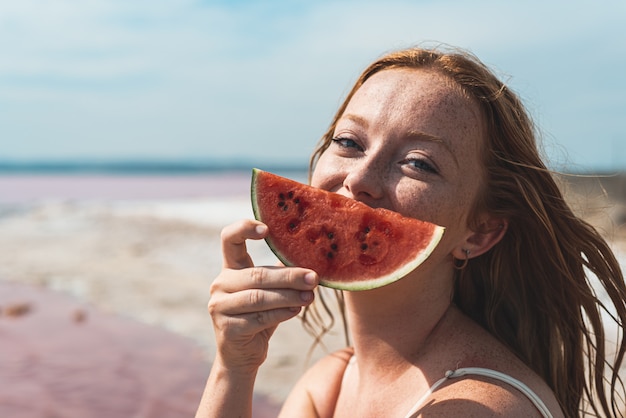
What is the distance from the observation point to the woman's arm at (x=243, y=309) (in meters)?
2.04

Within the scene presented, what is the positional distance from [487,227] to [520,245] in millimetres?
231

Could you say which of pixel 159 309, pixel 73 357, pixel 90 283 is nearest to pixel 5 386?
pixel 73 357

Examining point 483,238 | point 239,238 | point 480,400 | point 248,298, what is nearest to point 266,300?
point 248,298

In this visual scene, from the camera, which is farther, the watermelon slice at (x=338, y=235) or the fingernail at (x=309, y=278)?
the watermelon slice at (x=338, y=235)

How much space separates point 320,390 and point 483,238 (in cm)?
104

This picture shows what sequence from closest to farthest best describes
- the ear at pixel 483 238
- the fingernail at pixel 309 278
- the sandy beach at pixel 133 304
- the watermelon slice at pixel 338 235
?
the fingernail at pixel 309 278 → the watermelon slice at pixel 338 235 → the ear at pixel 483 238 → the sandy beach at pixel 133 304

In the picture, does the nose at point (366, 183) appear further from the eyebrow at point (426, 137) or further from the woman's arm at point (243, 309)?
the woman's arm at point (243, 309)

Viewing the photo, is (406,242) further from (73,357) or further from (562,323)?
(73,357)

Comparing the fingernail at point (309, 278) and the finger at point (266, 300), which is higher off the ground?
the fingernail at point (309, 278)

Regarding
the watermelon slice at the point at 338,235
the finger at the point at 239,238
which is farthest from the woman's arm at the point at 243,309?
the watermelon slice at the point at 338,235

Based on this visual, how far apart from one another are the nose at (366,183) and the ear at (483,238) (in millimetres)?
482

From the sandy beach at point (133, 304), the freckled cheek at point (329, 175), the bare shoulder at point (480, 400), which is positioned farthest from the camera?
the sandy beach at point (133, 304)

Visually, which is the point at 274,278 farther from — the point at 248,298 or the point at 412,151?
the point at 412,151

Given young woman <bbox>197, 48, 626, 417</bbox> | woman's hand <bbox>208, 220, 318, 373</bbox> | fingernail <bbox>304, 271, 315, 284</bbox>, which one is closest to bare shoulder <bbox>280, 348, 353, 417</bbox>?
young woman <bbox>197, 48, 626, 417</bbox>
